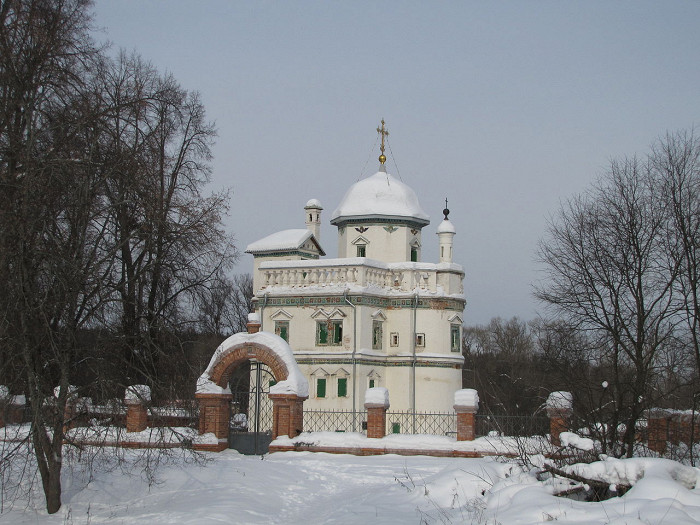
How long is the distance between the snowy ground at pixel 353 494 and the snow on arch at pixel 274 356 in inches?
70.0

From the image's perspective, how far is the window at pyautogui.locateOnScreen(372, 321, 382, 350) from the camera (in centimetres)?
3317

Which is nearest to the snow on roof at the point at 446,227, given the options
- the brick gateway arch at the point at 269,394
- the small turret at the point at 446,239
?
the small turret at the point at 446,239

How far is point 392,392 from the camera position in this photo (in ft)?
109

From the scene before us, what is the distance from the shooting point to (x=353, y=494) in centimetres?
1575

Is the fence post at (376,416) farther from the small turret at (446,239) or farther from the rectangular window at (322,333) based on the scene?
the small turret at (446,239)

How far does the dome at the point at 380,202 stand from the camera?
35688 mm

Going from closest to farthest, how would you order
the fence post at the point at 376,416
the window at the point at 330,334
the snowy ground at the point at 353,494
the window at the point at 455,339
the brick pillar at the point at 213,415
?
the snowy ground at the point at 353,494 → the fence post at the point at 376,416 → the brick pillar at the point at 213,415 → the window at the point at 330,334 → the window at the point at 455,339

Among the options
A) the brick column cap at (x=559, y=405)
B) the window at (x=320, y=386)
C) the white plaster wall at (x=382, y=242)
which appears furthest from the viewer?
the white plaster wall at (x=382, y=242)

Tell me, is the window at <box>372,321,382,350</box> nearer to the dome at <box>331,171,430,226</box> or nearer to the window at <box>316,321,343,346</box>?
the window at <box>316,321,343,346</box>

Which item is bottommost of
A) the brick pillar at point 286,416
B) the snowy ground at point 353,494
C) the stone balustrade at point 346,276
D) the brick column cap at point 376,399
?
the snowy ground at point 353,494

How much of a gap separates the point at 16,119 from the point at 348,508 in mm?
9610

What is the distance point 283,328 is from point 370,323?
10.9 ft

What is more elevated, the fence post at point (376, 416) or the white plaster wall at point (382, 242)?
the white plaster wall at point (382, 242)

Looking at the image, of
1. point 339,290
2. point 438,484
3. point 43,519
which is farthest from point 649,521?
point 339,290
